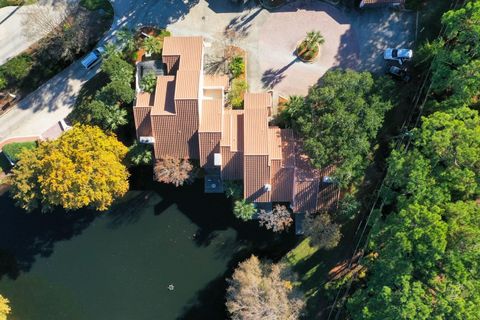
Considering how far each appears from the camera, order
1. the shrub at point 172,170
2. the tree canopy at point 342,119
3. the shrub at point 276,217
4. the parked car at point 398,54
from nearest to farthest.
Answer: the tree canopy at point 342,119 < the shrub at point 276,217 < the shrub at point 172,170 < the parked car at point 398,54

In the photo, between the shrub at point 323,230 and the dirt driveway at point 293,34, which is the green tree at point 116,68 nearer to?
the dirt driveway at point 293,34

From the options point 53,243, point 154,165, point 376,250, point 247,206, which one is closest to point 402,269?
point 376,250

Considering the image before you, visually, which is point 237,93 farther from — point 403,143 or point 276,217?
point 403,143

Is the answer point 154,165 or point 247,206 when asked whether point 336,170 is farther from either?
point 154,165

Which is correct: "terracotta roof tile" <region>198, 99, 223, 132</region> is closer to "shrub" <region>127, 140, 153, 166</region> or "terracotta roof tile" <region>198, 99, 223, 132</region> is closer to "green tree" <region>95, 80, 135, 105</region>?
"shrub" <region>127, 140, 153, 166</region>

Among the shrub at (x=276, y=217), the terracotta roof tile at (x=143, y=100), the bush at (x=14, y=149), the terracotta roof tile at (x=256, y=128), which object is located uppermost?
the terracotta roof tile at (x=143, y=100)

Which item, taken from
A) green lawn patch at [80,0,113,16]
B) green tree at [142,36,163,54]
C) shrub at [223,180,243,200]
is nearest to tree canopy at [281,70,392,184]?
shrub at [223,180,243,200]

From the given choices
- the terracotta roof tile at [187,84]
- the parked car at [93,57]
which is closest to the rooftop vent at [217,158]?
the terracotta roof tile at [187,84]
